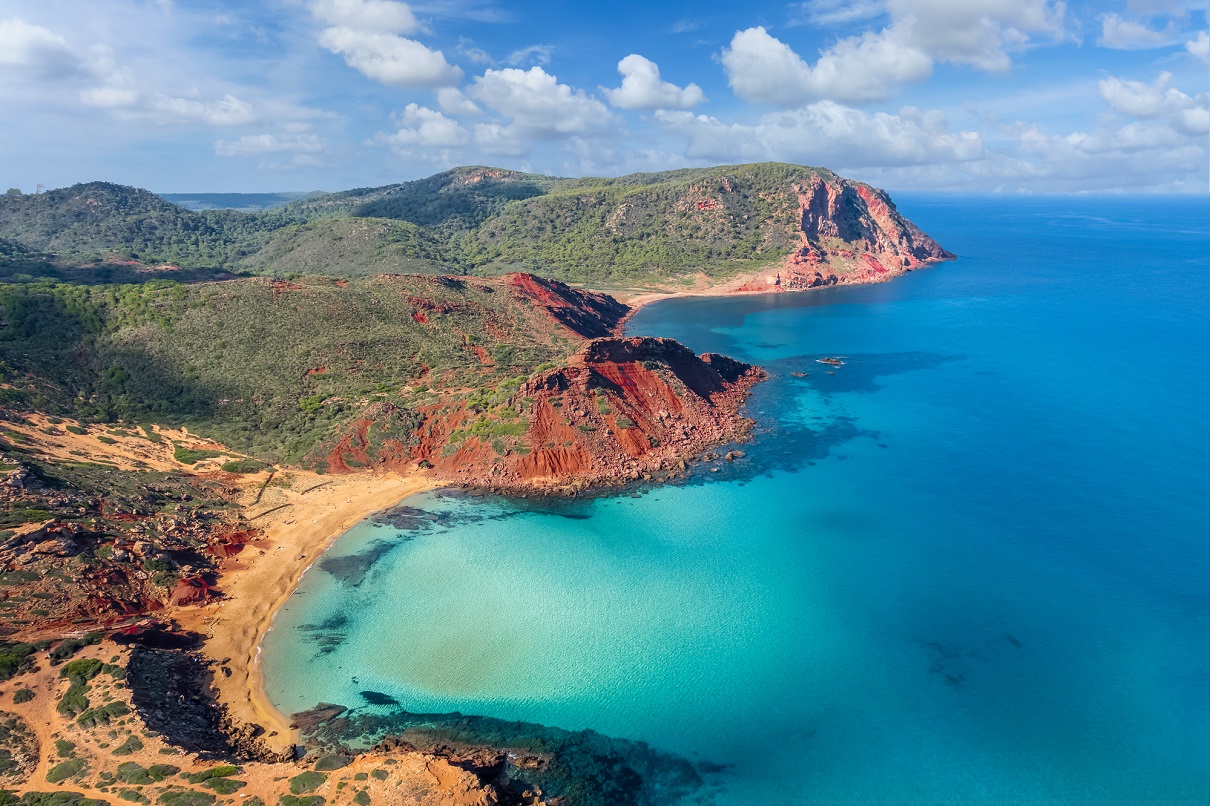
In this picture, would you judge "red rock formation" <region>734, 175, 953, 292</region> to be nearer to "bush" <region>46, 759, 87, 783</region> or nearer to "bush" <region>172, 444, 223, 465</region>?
"bush" <region>172, 444, 223, 465</region>

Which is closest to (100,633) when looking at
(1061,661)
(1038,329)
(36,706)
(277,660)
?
(36,706)

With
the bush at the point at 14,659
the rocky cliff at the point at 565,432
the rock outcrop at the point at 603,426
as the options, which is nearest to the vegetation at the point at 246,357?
the rocky cliff at the point at 565,432

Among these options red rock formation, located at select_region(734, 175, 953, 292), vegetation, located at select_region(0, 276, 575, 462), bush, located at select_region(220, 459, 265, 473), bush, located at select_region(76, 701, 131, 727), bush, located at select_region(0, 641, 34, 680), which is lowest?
bush, located at select_region(76, 701, 131, 727)

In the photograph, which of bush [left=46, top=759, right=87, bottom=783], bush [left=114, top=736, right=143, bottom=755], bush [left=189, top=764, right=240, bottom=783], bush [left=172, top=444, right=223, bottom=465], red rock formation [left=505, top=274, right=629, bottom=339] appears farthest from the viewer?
red rock formation [left=505, top=274, right=629, bottom=339]

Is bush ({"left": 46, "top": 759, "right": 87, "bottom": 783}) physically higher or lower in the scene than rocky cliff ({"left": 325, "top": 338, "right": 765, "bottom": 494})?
lower

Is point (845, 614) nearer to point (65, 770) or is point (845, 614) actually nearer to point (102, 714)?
point (102, 714)

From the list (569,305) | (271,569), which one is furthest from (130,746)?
(569,305)

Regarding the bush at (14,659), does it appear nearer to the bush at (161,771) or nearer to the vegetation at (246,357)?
the bush at (161,771)

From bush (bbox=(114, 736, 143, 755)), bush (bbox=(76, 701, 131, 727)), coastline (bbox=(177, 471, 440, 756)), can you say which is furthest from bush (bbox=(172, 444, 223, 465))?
bush (bbox=(114, 736, 143, 755))
